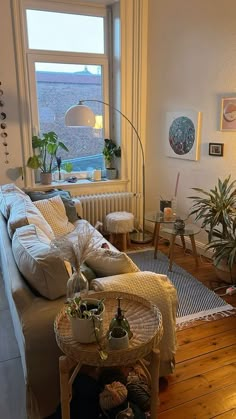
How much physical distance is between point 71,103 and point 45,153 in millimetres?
775

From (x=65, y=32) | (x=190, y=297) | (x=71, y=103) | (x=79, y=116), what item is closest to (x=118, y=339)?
(x=190, y=297)

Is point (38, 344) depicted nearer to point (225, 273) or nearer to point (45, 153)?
point (225, 273)

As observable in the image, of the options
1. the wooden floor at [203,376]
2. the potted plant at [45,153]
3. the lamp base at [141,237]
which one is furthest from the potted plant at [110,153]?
the wooden floor at [203,376]

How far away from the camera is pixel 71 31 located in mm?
4223

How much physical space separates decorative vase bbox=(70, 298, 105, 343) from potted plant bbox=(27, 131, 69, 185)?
2.83 metres

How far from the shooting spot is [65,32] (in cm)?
419

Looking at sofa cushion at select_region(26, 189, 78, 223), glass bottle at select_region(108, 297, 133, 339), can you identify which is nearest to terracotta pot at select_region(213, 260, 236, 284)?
sofa cushion at select_region(26, 189, 78, 223)

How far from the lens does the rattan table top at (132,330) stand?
4.42ft

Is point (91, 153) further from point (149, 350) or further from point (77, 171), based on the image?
point (149, 350)

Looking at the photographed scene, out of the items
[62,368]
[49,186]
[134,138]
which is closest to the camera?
[62,368]

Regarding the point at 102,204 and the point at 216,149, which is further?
the point at 102,204

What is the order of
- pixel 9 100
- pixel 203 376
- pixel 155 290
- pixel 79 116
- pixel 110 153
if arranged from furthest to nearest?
pixel 110 153, pixel 9 100, pixel 79 116, pixel 203 376, pixel 155 290

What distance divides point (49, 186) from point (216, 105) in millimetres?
2148

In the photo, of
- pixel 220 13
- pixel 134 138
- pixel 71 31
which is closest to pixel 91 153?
pixel 134 138
